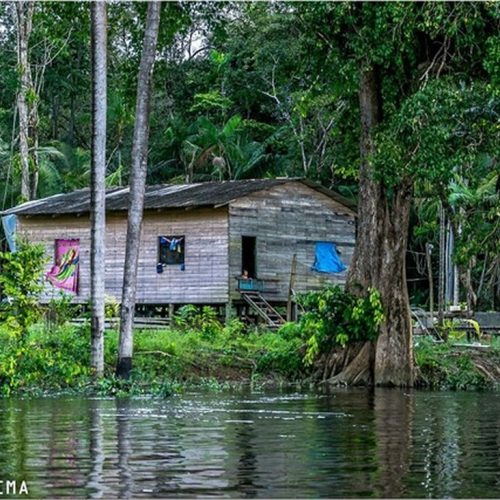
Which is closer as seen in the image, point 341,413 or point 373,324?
point 341,413

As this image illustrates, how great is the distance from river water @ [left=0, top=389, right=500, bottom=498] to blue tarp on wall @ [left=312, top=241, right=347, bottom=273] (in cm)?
2148

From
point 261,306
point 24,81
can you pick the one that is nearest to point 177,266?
point 261,306

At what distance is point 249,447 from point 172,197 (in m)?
28.2

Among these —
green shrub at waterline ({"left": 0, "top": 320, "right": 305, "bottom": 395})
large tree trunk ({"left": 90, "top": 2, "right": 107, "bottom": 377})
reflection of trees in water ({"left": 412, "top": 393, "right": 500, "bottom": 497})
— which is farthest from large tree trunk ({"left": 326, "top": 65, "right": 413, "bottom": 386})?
large tree trunk ({"left": 90, "top": 2, "right": 107, "bottom": 377})

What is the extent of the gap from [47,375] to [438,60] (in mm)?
9479

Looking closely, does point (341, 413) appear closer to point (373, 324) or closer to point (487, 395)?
point (487, 395)

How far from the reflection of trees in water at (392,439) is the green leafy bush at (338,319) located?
2754 millimetres

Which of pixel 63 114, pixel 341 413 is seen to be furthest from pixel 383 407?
pixel 63 114

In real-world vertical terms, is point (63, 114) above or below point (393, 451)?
above

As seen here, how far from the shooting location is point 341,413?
18906 millimetres

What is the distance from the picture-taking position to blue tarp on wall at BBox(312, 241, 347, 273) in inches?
1706

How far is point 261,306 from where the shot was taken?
40.5 meters

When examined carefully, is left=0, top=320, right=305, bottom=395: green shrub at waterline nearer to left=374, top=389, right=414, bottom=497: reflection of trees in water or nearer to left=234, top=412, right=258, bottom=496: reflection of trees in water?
left=374, top=389, right=414, bottom=497: reflection of trees in water

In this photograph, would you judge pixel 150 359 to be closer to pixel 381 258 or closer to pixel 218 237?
pixel 381 258
